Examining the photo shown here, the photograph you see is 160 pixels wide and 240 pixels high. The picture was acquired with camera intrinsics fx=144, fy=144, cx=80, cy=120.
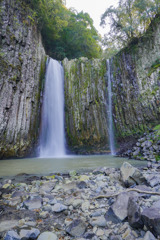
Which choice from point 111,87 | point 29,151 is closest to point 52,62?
point 111,87

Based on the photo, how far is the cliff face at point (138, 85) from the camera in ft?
38.6

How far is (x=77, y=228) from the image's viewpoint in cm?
164

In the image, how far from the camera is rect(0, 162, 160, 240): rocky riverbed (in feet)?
4.92

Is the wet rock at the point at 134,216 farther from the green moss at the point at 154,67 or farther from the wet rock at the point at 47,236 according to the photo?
the green moss at the point at 154,67

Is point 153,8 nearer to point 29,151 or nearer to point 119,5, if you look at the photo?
point 119,5

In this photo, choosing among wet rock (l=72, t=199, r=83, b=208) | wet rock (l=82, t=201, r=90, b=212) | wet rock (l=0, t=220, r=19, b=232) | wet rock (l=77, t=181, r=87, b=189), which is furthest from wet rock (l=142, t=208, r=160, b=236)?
wet rock (l=77, t=181, r=87, b=189)

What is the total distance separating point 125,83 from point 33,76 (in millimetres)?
8193

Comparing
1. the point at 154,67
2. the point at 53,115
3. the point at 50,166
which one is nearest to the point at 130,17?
the point at 154,67

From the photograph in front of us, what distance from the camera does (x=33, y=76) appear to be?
38.9 ft

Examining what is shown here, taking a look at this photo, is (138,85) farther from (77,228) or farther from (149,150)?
(77,228)

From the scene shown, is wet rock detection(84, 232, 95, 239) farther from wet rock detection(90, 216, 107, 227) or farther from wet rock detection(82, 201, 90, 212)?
wet rock detection(82, 201, 90, 212)

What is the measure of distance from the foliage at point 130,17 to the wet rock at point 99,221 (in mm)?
15525

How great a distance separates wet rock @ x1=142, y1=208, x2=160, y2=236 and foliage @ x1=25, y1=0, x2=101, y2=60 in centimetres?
1638

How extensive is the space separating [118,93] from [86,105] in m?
3.20
